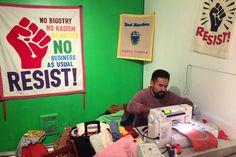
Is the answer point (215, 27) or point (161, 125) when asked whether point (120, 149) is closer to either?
point (161, 125)

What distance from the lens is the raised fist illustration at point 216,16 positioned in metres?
1.88

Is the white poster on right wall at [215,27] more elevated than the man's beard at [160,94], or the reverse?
the white poster on right wall at [215,27]

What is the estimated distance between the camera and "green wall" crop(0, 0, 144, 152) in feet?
9.29

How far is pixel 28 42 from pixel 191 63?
1.90 metres

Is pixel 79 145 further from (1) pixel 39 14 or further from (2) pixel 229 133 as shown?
(1) pixel 39 14

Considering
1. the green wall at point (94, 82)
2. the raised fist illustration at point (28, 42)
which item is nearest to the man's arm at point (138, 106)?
the green wall at point (94, 82)

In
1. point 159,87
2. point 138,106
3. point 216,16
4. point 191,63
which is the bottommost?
point 138,106

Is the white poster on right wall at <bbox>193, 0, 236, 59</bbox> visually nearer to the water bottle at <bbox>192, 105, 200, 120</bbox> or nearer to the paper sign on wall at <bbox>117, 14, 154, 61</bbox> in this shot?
the water bottle at <bbox>192, 105, 200, 120</bbox>

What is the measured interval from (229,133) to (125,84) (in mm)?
1649

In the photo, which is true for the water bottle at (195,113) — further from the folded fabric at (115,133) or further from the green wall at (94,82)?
the green wall at (94,82)

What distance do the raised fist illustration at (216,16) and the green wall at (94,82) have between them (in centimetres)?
132

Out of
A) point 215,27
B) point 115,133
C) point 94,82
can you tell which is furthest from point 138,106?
point 94,82

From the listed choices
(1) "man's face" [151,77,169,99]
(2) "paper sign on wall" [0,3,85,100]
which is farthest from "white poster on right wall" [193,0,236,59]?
(2) "paper sign on wall" [0,3,85,100]

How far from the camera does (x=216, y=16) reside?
1.93 m
